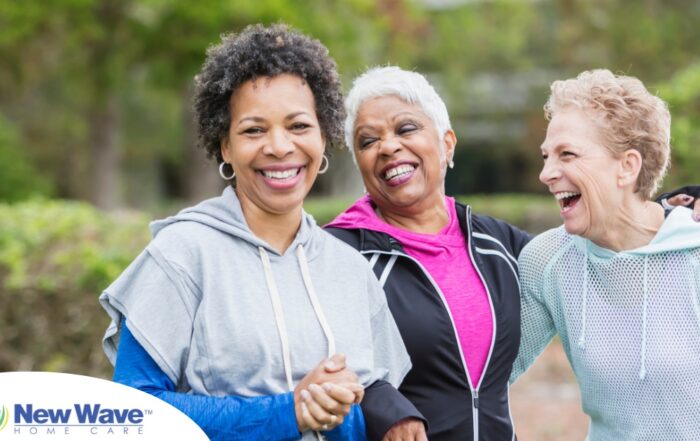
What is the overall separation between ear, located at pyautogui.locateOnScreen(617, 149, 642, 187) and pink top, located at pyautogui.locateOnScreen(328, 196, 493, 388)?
0.59m

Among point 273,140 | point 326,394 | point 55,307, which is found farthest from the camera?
point 55,307

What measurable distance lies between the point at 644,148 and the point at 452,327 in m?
0.86

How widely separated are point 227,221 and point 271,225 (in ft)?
0.46

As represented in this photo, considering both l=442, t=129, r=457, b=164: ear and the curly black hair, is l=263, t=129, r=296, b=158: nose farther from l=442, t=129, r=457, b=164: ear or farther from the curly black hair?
l=442, t=129, r=457, b=164: ear

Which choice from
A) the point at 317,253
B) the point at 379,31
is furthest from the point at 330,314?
the point at 379,31

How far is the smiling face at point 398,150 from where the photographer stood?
3.47 metres

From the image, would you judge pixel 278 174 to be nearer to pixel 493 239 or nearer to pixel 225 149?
pixel 225 149

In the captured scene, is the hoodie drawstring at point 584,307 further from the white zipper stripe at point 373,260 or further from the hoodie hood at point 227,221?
the hoodie hood at point 227,221

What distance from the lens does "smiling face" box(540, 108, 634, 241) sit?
3.21 m

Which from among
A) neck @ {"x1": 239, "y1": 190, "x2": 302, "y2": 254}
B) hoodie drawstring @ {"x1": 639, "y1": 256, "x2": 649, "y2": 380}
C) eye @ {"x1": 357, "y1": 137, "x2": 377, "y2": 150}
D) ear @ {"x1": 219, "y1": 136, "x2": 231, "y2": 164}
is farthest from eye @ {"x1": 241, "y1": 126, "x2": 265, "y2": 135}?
hoodie drawstring @ {"x1": 639, "y1": 256, "x2": 649, "y2": 380}

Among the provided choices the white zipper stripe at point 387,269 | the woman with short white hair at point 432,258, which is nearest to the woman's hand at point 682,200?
the woman with short white hair at point 432,258

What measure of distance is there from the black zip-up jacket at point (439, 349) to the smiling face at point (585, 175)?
393 mm

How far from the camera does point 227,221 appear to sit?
2.82m

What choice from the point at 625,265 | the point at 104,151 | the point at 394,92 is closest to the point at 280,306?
the point at 394,92
